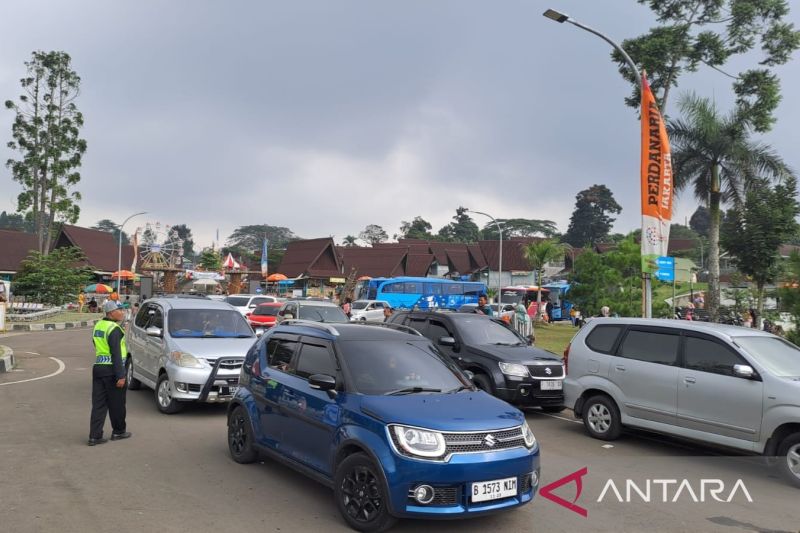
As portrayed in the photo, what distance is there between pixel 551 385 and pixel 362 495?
5.91m

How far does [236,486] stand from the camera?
6.13m

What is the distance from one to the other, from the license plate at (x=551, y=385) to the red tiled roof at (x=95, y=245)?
186 ft

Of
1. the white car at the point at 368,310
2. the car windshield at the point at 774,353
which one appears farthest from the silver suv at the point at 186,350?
the white car at the point at 368,310

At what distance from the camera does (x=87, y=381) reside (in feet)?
41.3

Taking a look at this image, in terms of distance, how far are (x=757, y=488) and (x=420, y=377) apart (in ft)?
13.2

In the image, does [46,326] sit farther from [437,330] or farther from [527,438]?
[527,438]

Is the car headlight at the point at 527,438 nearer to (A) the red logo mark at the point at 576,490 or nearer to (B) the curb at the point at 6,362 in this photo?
(A) the red logo mark at the point at 576,490

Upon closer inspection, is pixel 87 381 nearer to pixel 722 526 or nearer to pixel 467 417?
pixel 467 417

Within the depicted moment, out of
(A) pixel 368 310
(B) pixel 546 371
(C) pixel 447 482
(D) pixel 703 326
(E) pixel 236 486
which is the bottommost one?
(E) pixel 236 486

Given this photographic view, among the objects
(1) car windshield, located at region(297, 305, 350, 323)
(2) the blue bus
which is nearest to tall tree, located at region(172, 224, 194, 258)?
(2) the blue bus

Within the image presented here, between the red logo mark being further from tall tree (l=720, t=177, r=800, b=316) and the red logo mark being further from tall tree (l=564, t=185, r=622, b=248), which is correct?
tall tree (l=564, t=185, r=622, b=248)

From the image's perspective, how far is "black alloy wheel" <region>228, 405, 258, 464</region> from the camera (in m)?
6.74

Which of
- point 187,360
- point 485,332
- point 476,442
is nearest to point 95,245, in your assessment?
point 187,360

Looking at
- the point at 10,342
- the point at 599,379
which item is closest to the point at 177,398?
the point at 599,379
